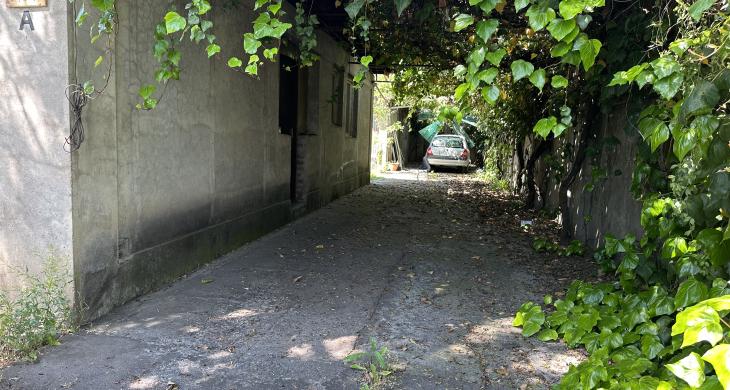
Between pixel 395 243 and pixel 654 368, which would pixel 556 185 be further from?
pixel 654 368

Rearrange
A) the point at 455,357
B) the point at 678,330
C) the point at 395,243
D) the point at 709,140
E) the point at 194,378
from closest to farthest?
the point at 678,330 → the point at 709,140 → the point at 194,378 → the point at 455,357 → the point at 395,243

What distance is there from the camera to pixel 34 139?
373 centimetres

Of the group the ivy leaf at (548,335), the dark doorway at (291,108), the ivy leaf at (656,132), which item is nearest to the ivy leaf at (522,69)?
the ivy leaf at (656,132)

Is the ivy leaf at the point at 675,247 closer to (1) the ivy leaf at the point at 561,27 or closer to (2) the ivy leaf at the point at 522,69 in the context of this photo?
(2) the ivy leaf at the point at 522,69

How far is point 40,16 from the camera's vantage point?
3629mm

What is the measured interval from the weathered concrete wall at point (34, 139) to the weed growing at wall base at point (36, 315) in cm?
10

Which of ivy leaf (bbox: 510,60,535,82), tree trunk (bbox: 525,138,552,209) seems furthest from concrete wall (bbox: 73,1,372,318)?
tree trunk (bbox: 525,138,552,209)

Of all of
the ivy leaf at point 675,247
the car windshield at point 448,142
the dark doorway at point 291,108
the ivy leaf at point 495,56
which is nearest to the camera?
the ivy leaf at point 495,56

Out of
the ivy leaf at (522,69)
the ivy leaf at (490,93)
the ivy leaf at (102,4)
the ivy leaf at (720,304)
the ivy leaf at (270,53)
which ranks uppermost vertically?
the ivy leaf at (102,4)

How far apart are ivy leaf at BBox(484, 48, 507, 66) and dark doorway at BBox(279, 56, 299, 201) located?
613cm

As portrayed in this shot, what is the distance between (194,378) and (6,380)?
1.06 metres

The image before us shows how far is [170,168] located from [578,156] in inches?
197

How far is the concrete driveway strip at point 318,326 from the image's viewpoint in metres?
3.24

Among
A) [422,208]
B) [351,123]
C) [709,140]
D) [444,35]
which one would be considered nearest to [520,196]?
[422,208]
